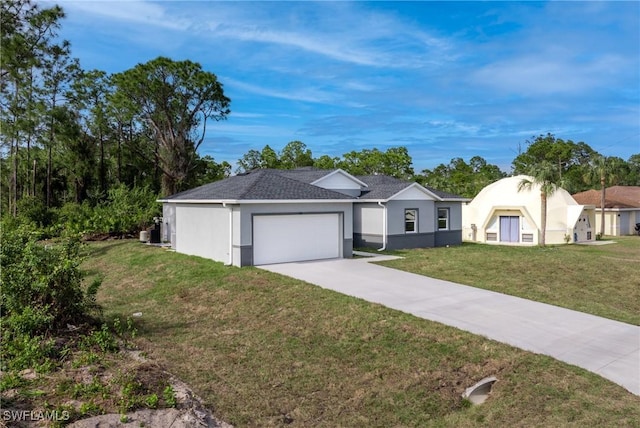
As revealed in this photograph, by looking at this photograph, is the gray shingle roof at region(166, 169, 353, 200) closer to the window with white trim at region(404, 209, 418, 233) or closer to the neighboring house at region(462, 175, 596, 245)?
the window with white trim at region(404, 209, 418, 233)

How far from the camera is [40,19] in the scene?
28.2m

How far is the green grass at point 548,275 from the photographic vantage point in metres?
12.5

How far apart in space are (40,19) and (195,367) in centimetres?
2970

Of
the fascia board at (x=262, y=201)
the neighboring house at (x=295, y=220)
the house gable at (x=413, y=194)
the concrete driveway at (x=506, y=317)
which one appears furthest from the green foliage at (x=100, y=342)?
the house gable at (x=413, y=194)

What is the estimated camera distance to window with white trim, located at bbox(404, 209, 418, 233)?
900 inches

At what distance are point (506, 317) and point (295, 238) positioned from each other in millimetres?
8798

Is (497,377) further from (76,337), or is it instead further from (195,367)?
(76,337)

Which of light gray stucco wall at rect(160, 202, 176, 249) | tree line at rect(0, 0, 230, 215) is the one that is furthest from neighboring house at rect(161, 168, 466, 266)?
tree line at rect(0, 0, 230, 215)

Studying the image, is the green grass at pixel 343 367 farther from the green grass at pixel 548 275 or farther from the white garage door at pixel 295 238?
the green grass at pixel 548 275

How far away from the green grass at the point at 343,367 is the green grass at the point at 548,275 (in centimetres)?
504

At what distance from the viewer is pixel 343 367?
7.97 meters

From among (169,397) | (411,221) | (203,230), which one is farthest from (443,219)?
(169,397)

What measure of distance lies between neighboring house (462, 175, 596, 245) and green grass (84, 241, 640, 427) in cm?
2295

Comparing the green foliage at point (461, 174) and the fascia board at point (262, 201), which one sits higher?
the green foliage at point (461, 174)
